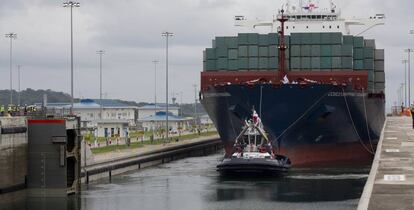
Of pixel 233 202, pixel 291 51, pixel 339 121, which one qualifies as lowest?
pixel 233 202

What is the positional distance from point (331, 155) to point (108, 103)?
315 ft

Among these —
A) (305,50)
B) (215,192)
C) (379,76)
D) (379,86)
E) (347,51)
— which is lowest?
(215,192)

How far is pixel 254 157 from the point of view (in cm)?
5031

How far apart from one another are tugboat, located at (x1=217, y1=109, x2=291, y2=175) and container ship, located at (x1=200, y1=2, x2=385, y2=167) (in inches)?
81.4

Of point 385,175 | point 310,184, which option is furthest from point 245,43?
point 385,175

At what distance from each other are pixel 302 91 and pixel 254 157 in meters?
7.34

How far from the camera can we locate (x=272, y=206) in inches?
1499

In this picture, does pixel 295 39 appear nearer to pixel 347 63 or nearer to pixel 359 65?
pixel 347 63

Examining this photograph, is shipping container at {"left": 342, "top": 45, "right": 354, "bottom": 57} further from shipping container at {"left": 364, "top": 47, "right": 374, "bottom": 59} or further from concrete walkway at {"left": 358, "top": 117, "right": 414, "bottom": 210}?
concrete walkway at {"left": 358, "top": 117, "right": 414, "bottom": 210}

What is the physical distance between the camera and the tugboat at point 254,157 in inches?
1964

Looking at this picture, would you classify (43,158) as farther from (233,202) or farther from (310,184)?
(310,184)

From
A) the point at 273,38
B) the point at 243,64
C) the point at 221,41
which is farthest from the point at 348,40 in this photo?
the point at 221,41

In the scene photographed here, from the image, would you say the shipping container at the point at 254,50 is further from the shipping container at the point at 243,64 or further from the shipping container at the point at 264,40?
the shipping container at the point at 243,64

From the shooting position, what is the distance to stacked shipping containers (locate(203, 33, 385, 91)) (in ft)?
205
